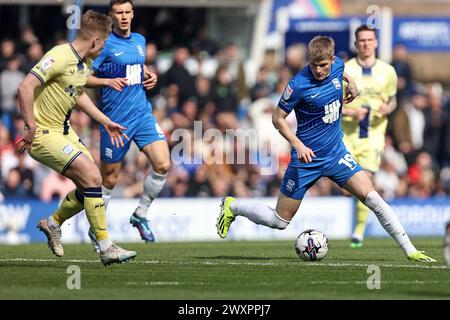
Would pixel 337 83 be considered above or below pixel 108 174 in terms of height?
above

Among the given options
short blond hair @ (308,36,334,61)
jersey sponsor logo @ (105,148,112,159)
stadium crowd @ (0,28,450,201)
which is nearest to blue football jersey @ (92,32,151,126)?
jersey sponsor logo @ (105,148,112,159)

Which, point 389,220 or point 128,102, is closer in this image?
point 389,220

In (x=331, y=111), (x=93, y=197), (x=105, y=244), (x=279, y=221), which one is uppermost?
(x=331, y=111)

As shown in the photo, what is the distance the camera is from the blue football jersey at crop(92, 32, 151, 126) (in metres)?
16.1

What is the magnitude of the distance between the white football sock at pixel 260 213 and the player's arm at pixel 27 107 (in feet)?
11.4

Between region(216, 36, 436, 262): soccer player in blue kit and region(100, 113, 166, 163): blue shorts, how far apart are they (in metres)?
2.39

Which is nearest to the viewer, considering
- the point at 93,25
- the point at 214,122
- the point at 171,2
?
the point at 93,25

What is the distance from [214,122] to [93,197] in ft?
41.3

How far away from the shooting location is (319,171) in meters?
14.6

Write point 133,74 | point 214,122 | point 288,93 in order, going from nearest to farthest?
point 288,93 < point 133,74 < point 214,122

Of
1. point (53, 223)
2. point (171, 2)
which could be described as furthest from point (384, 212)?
point (171, 2)

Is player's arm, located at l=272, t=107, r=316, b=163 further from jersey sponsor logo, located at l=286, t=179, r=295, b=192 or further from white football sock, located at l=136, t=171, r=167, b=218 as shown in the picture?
white football sock, located at l=136, t=171, r=167, b=218

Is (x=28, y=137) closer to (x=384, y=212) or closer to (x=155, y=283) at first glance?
(x=155, y=283)

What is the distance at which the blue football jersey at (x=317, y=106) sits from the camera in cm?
Result: 1416
